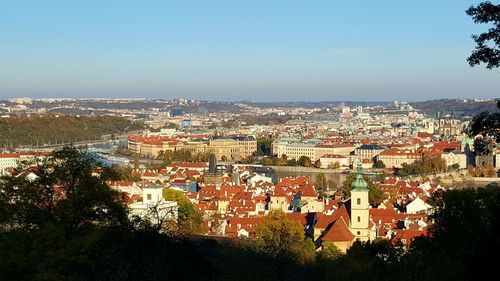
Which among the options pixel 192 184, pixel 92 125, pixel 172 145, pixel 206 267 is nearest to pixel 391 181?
pixel 192 184

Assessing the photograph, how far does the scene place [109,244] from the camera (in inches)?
327

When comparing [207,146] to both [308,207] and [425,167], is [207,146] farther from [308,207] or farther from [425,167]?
[308,207]

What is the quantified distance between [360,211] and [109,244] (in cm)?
1089

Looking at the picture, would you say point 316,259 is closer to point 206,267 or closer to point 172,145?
point 206,267

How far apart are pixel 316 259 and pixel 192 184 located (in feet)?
64.4

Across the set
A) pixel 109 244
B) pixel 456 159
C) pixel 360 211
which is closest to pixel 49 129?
pixel 456 159

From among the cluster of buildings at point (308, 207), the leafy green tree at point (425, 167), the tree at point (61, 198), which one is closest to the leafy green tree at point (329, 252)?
the cluster of buildings at point (308, 207)

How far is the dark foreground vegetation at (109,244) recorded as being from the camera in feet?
24.2

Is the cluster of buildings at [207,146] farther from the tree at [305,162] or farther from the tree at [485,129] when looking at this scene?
the tree at [485,129]

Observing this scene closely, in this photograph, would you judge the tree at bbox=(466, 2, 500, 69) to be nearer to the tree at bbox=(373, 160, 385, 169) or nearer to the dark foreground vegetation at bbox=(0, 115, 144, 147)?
the tree at bbox=(373, 160, 385, 169)

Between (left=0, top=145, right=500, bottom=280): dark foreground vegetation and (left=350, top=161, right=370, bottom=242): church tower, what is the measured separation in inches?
257

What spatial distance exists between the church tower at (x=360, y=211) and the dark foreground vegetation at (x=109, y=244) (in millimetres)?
6530

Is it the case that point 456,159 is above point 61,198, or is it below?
below

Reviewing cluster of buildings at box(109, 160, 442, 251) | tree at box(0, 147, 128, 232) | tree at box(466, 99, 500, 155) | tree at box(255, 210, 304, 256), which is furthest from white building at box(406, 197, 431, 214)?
tree at box(466, 99, 500, 155)
